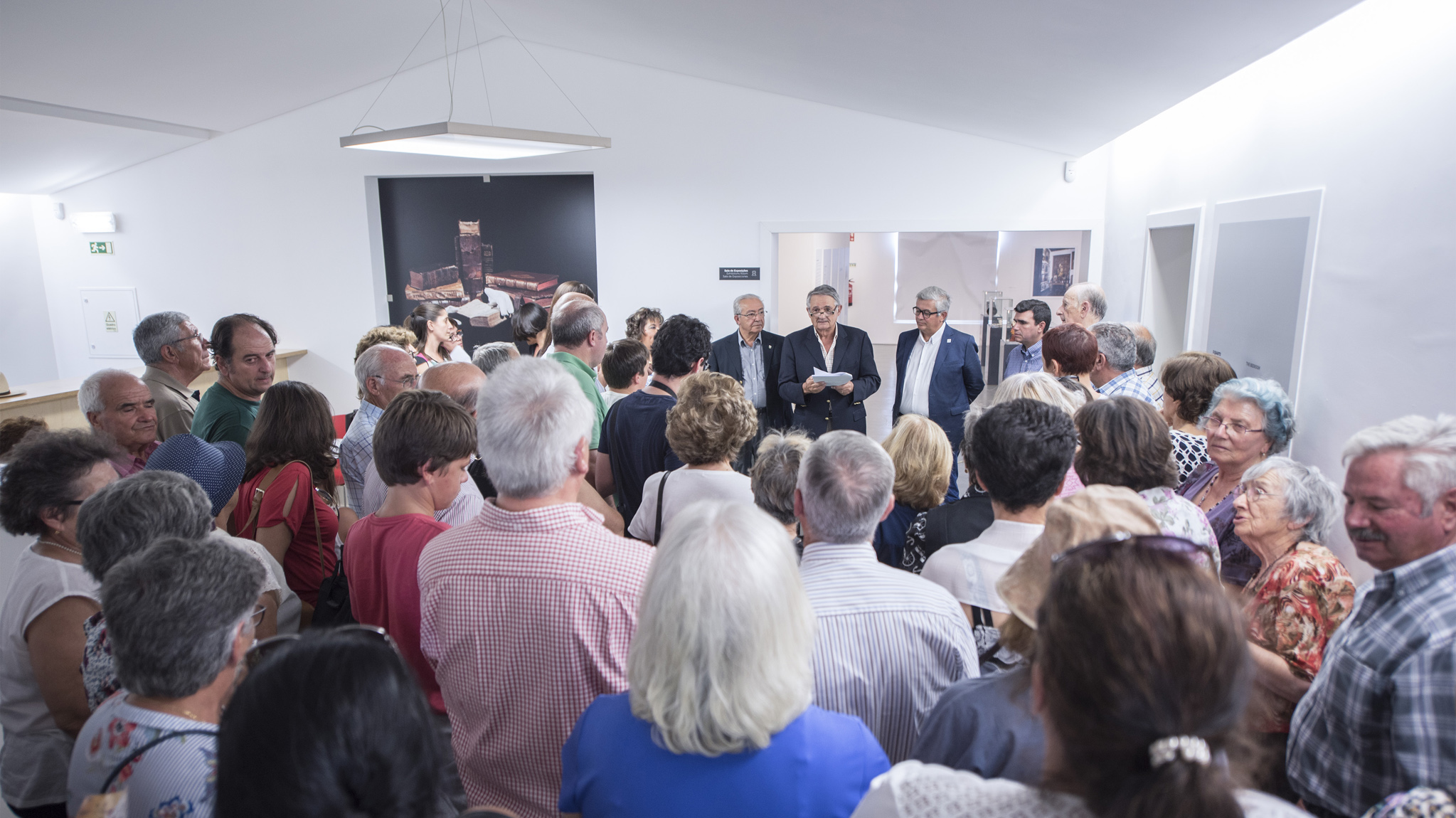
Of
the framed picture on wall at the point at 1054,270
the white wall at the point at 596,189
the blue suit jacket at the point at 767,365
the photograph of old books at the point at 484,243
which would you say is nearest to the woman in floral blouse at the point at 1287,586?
the blue suit jacket at the point at 767,365

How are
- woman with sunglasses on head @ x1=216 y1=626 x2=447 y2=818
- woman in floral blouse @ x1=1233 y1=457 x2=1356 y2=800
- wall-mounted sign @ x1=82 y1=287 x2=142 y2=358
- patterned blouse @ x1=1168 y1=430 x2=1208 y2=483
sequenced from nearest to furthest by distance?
1. woman with sunglasses on head @ x1=216 y1=626 x2=447 y2=818
2. woman in floral blouse @ x1=1233 y1=457 x2=1356 y2=800
3. patterned blouse @ x1=1168 y1=430 x2=1208 y2=483
4. wall-mounted sign @ x1=82 y1=287 x2=142 y2=358

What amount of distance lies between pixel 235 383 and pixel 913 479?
3.06m

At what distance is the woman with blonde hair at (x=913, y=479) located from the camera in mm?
2459

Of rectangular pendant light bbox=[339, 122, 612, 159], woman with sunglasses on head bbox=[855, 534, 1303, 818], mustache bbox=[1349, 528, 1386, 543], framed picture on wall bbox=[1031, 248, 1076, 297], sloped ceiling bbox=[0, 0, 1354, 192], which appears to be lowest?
mustache bbox=[1349, 528, 1386, 543]

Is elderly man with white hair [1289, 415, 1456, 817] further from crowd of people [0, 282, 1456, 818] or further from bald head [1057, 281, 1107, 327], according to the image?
bald head [1057, 281, 1107, 327]

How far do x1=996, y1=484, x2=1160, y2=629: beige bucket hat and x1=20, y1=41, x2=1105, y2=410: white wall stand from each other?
5.44 m

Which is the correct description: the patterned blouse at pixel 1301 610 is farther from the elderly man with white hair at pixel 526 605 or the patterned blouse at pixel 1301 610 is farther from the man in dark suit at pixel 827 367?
the man in dark suit at pixel 827 367

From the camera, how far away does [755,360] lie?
5445mm

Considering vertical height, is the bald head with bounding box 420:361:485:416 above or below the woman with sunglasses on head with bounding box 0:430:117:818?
above

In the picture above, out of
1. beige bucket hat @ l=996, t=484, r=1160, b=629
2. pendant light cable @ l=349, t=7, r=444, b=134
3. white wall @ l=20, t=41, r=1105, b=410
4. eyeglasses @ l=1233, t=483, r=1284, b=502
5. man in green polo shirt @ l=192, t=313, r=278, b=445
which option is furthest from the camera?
white wall @ l=20, t=41, r=1105, b=410

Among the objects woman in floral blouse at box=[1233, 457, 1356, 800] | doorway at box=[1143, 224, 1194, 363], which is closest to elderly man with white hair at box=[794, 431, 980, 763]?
woman in floral blouse at box=[1233, 457, 1356, 800]

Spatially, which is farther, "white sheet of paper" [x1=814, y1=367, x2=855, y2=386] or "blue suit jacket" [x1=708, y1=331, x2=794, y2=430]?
"blue suit jacket" [x1=708, y1=331, x2=794, y2=430]

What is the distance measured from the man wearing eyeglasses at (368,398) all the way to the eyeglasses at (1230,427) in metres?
3.21

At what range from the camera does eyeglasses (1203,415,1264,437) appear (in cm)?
255
